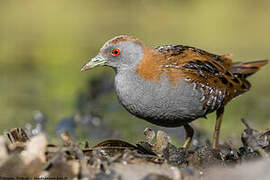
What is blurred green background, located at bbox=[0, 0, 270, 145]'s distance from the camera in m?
8.91

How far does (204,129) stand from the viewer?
334 inches

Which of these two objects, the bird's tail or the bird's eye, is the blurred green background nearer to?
the bird's tail

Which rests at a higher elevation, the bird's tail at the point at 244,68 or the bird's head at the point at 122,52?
the bird's head at the point at 122,52

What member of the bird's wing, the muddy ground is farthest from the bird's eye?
the muddy ground

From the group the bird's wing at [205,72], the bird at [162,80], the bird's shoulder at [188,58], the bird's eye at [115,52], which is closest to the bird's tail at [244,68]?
the bird's wing at [205,72]

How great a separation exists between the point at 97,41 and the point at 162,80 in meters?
8.35

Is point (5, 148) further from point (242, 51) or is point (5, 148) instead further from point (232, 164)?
point (242, 51)

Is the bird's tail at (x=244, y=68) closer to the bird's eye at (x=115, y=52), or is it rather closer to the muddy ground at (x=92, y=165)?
the bird's eye at (x=115, y=52)

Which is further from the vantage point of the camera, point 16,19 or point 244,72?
point 16,19

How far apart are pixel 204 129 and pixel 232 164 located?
3.85 m

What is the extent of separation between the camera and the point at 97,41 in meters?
13.5

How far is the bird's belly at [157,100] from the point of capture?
516 centimetres

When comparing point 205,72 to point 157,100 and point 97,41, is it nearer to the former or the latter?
point 157,100

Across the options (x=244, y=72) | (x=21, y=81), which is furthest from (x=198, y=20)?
(x=244, y=72)
